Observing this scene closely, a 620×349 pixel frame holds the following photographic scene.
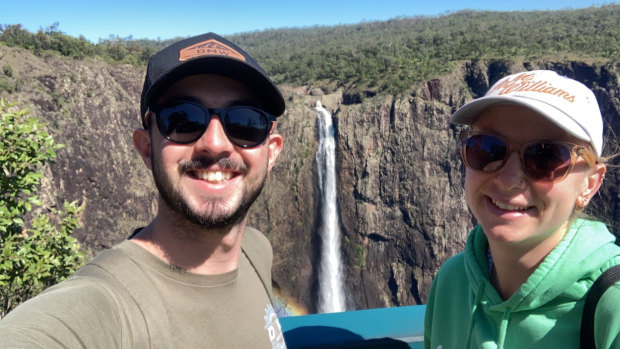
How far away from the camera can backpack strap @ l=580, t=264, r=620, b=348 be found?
135cm

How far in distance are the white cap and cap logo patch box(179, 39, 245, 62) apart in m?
1.05

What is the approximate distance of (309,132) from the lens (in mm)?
36812

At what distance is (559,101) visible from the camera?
1.47 meters

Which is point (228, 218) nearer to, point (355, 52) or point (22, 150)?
point (22, 150)

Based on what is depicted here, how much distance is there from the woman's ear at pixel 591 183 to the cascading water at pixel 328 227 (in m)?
32.3

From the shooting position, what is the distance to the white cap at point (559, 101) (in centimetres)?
147

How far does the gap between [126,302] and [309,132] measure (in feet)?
117

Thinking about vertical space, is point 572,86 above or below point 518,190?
above

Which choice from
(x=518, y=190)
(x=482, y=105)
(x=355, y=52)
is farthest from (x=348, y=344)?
(x=355, y=52)

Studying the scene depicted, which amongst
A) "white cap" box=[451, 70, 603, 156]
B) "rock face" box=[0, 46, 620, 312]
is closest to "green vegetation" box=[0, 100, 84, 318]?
"white cap" box=[451, 70, 603, 156]

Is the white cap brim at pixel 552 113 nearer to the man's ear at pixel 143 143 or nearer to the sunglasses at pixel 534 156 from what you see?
the sunglasses at pixel 534 156

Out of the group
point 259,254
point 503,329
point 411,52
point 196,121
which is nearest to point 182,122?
point 196,121

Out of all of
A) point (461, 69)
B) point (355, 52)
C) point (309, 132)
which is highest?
point (355, 52)

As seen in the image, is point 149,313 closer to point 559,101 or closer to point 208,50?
point 208,50
